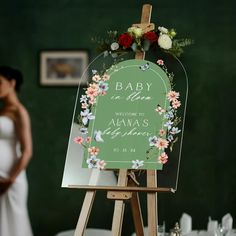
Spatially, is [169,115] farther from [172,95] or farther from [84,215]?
[84,215]

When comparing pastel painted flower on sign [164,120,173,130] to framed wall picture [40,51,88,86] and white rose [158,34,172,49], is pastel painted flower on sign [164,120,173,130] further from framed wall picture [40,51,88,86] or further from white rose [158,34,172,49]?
framed wall picture [40,51,88,86]

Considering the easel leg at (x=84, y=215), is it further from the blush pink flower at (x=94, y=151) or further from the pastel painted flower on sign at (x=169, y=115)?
the pastel painted flower on sign at (x=169, y=115)

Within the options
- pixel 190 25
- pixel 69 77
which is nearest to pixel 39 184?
pixel 69 77

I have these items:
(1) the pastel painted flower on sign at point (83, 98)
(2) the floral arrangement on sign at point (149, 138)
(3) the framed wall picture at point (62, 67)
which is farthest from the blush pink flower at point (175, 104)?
(3) the framed wall picture at point (62, 67)

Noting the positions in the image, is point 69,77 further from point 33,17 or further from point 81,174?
point 81,174

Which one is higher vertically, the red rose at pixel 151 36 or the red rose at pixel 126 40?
the red rose at pixel 151 36

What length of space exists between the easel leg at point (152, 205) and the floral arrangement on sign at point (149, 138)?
76 mm

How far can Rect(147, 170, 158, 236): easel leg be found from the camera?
2844mm

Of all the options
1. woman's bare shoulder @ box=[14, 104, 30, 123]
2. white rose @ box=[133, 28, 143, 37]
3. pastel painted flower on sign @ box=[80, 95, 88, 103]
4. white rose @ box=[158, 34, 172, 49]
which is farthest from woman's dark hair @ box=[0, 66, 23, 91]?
white rose @ box=[158, 34, 172, 49]

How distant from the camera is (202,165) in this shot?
516 cm

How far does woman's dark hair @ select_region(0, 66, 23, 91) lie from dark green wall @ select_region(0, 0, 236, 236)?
55 mm

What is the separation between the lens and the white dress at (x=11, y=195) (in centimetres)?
510

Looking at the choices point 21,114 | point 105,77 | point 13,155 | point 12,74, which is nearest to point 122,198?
point 105,77

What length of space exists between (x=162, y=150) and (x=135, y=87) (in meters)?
0.38
